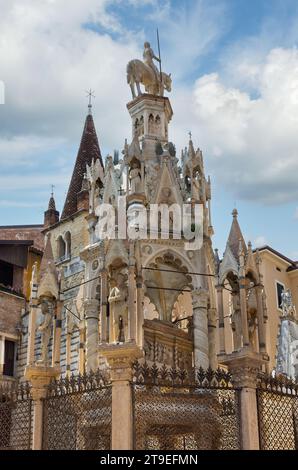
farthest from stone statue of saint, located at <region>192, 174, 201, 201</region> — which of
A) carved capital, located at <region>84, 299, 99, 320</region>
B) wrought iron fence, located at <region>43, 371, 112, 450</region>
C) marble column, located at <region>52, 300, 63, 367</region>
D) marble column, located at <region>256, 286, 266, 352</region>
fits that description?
wrought iron fence, located at <region>43, 371, 112, 450</region>

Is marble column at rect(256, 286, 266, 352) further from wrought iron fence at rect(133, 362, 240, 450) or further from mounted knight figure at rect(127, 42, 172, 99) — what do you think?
mounted knight figure at rect(127, 42, 172, 99)

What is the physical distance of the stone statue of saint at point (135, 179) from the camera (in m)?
17.3

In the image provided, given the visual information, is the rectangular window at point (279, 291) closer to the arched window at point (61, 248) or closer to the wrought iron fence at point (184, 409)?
the arched window at point (61, 248)

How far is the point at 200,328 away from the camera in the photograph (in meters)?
16.4

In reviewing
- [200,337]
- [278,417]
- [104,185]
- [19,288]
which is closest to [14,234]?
[19,288]

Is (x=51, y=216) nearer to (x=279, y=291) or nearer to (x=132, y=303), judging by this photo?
(x=279, y=291)

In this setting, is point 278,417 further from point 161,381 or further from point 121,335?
→ point 121,335

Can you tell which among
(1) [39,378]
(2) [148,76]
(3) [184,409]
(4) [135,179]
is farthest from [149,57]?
(3) [184,409]

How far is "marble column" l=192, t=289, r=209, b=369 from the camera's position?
634 inches

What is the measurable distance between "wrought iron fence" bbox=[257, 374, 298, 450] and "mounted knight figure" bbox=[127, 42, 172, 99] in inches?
377

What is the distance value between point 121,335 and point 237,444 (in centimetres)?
335

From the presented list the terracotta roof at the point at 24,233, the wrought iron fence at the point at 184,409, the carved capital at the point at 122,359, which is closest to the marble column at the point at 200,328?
the wrought iron fence at the point at 184,409

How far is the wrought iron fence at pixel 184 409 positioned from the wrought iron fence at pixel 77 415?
0.72 metres
